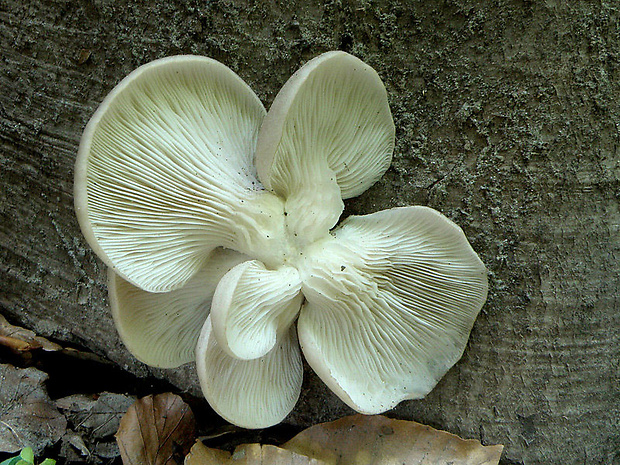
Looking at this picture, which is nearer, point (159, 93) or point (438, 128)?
point (159, 93)

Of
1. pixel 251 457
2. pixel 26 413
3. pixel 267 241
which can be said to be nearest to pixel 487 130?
pixel 267 241

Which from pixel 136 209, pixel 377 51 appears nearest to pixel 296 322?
pixel 136 209

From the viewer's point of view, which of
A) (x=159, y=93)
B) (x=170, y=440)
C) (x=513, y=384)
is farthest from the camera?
(x=170, y=440)

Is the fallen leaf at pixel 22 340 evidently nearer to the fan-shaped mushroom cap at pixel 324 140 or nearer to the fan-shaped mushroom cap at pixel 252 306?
the fan-shaped mushroom cap at pixel 252 306

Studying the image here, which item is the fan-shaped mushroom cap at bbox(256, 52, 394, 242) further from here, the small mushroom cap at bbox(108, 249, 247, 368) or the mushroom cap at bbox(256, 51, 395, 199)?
the small mushroom cap at bbox(108, 249, 247, 368)

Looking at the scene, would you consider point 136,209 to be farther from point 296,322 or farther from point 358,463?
point 358,463

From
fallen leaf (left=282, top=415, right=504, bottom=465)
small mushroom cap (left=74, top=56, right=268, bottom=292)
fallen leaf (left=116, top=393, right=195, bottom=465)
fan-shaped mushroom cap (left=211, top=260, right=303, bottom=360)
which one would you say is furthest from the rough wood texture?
fallen leaf (left=116, top=393, right=195, bottom=465)

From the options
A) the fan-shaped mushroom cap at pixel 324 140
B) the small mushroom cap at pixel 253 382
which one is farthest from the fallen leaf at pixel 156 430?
the fan-shaped mushroom cap at pixel 324 140

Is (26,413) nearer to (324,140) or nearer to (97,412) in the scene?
(97,412)
